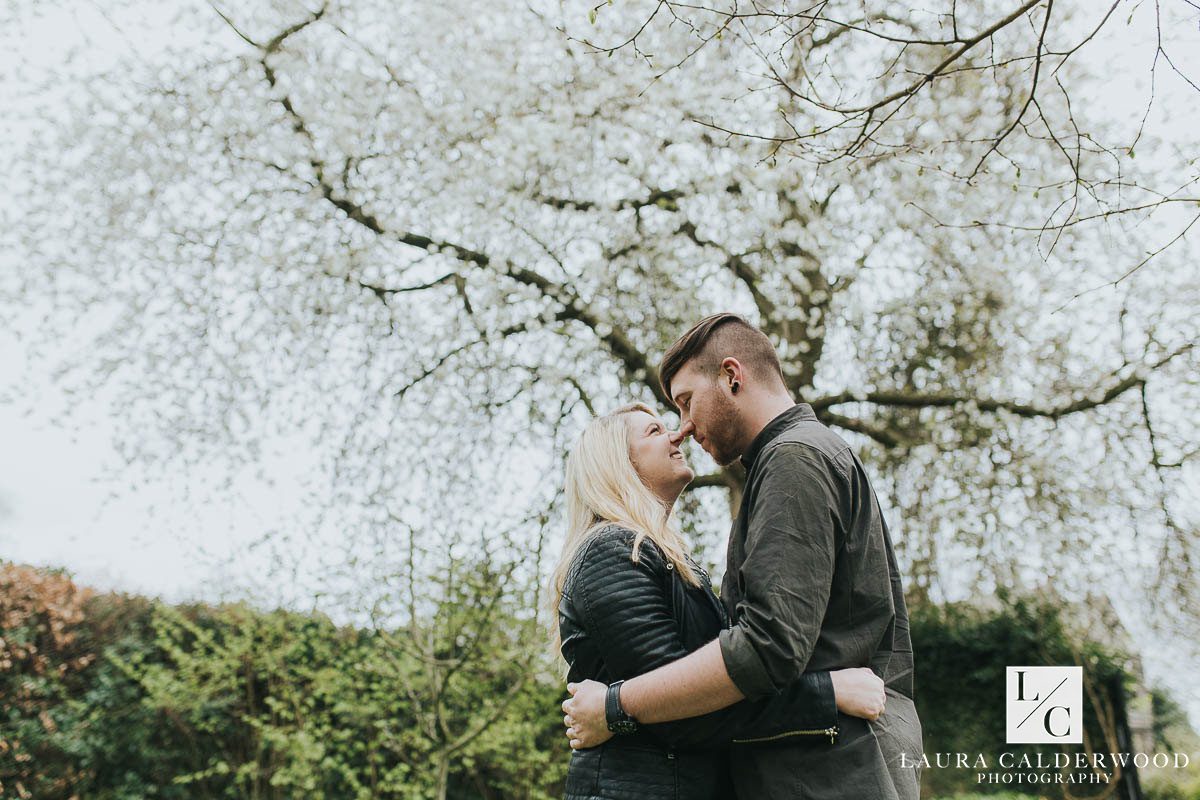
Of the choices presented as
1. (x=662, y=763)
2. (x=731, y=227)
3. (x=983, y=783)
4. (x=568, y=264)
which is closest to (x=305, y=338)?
(x=568, y=264)

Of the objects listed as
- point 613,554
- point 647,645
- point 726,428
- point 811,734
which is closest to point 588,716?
point 647,645

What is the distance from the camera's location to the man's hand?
1741mm

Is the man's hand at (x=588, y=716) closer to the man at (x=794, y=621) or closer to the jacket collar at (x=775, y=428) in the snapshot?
the man at (x=794, y=621)

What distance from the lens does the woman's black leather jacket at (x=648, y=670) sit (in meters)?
A: 1.66

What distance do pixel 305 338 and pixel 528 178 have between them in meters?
2.03

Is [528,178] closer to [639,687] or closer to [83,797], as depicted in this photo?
[639,687]

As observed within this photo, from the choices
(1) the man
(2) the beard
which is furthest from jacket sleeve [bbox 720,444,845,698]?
(2) the beard

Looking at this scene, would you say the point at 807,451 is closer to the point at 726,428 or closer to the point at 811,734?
the point at 726,428

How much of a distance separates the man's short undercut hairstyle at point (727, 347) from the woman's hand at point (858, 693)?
0.66m

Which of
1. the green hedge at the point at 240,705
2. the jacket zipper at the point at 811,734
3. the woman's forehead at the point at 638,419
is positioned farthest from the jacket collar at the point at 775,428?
the green hedge at the point at 240,705

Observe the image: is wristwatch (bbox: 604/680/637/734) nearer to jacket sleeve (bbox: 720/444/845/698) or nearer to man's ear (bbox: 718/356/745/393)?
jacket sleeve (bbox: 720/444/845/698)

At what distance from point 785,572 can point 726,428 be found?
0.46m

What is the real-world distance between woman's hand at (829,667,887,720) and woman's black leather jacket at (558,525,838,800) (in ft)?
0.06

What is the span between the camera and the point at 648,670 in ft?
5.69
